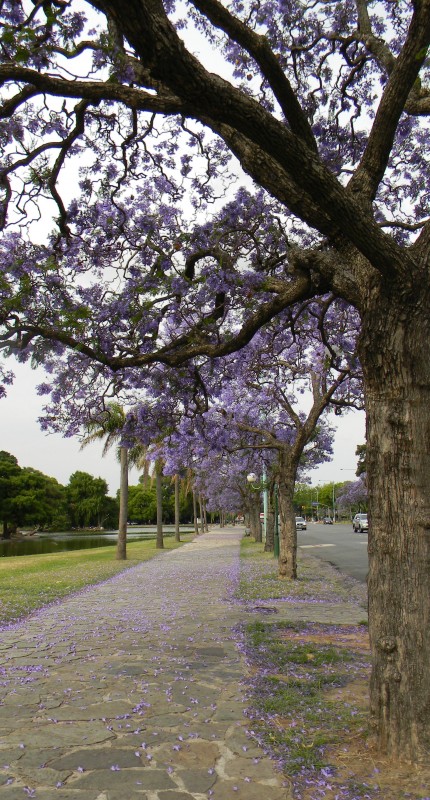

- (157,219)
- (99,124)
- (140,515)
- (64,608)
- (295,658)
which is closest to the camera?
(295,658)

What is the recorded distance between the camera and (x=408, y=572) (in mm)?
3805

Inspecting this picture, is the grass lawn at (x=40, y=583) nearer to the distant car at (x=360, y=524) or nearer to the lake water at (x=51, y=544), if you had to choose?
the lake water at (x=51, y=544)

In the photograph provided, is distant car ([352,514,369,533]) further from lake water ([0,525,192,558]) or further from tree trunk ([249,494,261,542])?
lake water ([0,525,192,558])

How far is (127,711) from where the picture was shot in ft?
16.2

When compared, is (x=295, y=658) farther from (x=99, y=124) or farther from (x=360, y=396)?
(x=360, y=396)

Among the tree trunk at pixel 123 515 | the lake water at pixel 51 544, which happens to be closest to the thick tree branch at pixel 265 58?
the tree trunk at pixel 123 515

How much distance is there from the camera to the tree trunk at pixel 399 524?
373 cm

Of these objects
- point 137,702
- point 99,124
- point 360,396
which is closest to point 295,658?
point 137,702

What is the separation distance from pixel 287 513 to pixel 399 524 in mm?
10655

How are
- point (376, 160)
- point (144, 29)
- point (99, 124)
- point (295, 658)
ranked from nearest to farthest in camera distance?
point (144, 29)
point (376, 160)
point (295, 658)
point (99, 124)

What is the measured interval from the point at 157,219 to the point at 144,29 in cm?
610

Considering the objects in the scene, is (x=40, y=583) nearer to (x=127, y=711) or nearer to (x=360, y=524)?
(x=127, y=711)

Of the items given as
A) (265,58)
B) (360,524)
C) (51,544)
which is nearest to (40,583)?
(265,58)

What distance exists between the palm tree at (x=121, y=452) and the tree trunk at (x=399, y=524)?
6382 mm
